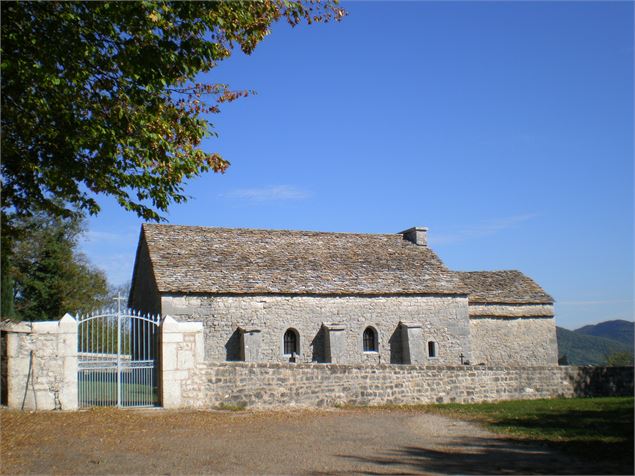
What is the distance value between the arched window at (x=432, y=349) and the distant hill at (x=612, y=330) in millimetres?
67024

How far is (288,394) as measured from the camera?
1656 centimetres

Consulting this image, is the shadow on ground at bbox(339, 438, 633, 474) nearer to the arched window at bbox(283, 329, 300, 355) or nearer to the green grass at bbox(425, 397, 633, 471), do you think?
the green grass at bbox(425, 397, 633, 471)

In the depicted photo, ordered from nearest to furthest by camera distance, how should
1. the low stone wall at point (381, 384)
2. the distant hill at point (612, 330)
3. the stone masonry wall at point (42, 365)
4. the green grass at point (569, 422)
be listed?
the green grass at point (569, 422) < the stone masonry wall at point (42, 365) < the low stone wall at point (381, 384) < the distant hill at point (612, 330)

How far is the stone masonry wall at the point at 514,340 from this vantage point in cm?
2980

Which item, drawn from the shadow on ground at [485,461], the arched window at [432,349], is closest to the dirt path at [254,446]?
the shadow on ground at [485,461]

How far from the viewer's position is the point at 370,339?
27266 mm

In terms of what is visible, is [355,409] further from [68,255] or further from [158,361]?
[68,255]

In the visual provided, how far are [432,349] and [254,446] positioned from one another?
18.2 m

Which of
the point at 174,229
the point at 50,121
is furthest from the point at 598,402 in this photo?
the point at 174,229

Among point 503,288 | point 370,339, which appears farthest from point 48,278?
point 503,288

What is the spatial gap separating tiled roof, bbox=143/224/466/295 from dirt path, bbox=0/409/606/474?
11.0 meters

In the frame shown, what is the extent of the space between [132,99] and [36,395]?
7.18m

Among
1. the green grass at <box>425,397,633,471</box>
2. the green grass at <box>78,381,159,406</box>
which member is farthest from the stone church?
the green grass at <box>425,397,633,471</box>

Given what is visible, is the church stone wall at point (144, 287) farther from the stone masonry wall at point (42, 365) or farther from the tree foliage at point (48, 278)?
the stone masonry wall at point (42, 365)
